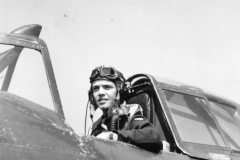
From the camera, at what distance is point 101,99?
12.0 feet

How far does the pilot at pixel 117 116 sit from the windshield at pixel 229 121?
Result: 4.10ft

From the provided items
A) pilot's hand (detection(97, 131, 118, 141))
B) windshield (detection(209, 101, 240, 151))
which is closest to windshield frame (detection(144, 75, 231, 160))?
windshield (detection(209, 101, 240, 151))

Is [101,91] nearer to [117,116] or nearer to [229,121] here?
[117,116]

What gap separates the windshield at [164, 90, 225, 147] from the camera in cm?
365

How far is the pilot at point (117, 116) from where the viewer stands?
282cm

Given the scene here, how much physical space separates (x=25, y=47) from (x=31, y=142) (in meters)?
1.06

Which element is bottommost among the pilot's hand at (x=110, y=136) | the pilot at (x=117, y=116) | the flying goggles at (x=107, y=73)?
the pilot's hand at (x=110, y=136)

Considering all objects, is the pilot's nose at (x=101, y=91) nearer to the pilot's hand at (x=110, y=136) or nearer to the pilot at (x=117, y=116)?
the pilot at (x=117, y=116)

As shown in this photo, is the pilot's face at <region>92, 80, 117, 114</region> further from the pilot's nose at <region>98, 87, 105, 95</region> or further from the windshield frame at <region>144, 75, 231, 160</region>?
the windshield frame at <region>144, 75, 231, 160</region>

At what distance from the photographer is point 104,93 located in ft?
12.1

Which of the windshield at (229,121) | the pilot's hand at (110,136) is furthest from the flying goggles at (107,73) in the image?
the windshield at (229,121)

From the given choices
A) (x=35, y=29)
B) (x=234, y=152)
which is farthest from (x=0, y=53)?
Answer: (x=234, y=152)

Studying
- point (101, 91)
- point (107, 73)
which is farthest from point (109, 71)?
point (101, 91)

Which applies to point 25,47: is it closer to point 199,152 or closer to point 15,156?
point 15,156
